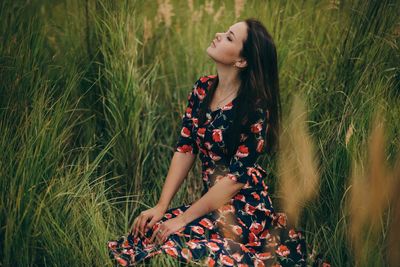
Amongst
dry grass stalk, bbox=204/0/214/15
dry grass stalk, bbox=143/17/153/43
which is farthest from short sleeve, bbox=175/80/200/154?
dry grass stalk, bbox=204/0/214/15

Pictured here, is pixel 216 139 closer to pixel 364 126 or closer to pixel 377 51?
pixel 364 126

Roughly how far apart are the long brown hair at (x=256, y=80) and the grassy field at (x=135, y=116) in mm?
302

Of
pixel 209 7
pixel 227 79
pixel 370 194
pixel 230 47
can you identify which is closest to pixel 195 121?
pixel 227 79

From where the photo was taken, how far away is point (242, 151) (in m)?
2.22

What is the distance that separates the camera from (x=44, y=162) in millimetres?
2229

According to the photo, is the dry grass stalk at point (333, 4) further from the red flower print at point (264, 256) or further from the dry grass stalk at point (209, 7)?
the red flower print at point (264, 256)

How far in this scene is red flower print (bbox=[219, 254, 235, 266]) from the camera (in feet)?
6.57

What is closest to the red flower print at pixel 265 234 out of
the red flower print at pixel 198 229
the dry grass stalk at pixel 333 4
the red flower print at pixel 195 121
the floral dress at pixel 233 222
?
the floral dress at pixel 233 222

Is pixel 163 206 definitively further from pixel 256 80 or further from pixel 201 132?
pixel 256 80

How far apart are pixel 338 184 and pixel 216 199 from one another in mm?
478

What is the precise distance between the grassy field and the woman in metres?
0.15

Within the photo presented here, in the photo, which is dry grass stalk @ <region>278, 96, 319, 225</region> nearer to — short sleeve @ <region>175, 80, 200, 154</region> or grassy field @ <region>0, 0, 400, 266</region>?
grassy field @ <region>0, 0, 400, 266</region>

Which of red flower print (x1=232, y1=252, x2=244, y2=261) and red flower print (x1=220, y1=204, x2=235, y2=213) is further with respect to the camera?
→ red flower print (x1=220, y1=204, x2=235, y2=213)

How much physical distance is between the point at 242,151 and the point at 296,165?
1.13 feet
